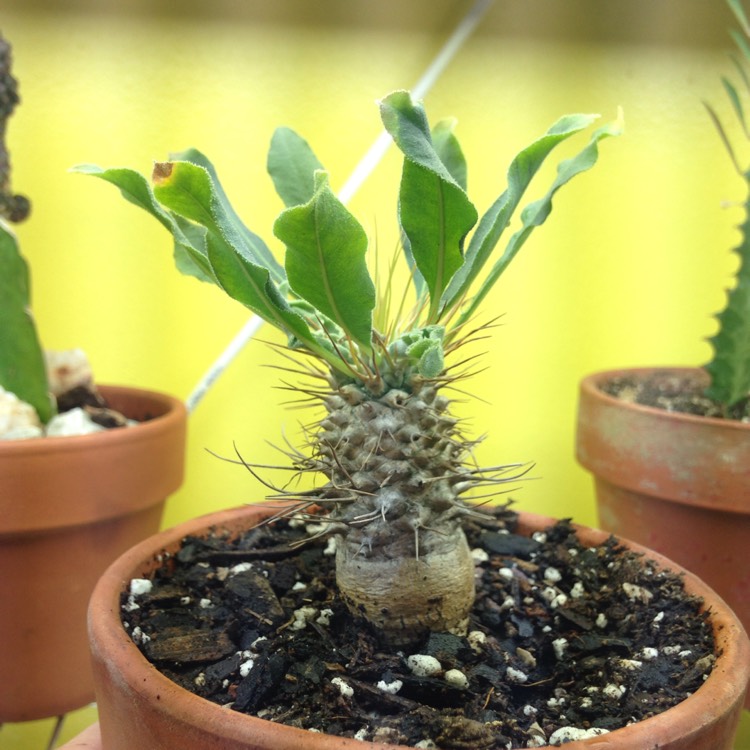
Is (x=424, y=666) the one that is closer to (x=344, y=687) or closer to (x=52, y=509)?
(x=344, y=687)

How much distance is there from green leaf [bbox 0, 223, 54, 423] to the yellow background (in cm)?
15

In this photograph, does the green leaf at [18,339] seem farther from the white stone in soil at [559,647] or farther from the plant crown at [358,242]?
the white stone in soil at [559,647]

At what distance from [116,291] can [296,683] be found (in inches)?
28.7

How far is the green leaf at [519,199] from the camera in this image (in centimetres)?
52

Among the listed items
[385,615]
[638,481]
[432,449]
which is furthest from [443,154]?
[638,481]

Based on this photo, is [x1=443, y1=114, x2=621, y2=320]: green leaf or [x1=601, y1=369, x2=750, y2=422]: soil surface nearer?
[x1=443, y1=114, x2=621, y2=320]: green leaf

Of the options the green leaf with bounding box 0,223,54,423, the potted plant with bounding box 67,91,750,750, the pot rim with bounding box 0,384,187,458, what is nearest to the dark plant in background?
the green leaf with bounding box 0,223,54,423

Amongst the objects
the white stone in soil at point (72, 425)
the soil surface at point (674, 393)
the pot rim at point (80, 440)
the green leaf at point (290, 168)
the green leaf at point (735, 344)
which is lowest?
the white stone in soil at point (72, 425)

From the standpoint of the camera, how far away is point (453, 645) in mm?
562

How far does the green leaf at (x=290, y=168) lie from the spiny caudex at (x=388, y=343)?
0.26 feet

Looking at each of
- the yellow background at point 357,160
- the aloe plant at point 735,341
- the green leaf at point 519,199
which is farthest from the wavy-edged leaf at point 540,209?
the aloe plant at point 735,341

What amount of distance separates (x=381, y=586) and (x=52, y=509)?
430mm

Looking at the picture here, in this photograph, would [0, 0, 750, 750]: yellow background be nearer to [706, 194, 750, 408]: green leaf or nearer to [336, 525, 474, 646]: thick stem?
[706, 194, 750, 408]: green leaf

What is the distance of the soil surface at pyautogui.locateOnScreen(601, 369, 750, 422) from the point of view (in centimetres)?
105
